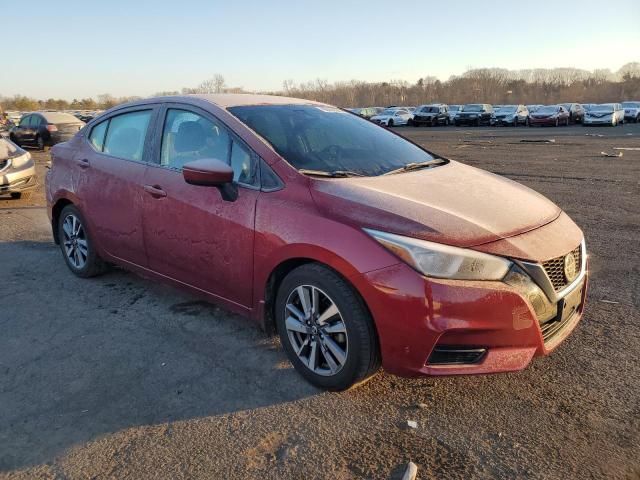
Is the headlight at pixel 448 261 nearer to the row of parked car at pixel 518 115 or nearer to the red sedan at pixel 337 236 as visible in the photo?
the red sedan at pixel 337 236

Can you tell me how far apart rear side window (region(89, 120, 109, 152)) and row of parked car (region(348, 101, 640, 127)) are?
30.5m

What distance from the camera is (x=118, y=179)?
4234 mm

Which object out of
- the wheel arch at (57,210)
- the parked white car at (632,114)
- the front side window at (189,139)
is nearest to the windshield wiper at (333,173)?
the front side window at (189,139)

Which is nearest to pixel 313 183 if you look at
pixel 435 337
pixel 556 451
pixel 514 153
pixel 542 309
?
pixel 435 337

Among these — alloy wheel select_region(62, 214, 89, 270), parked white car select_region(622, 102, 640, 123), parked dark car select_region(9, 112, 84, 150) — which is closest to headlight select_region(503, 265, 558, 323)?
alloy wheel select_region(62, 214, 89, 270)

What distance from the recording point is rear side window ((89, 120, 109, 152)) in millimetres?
4702

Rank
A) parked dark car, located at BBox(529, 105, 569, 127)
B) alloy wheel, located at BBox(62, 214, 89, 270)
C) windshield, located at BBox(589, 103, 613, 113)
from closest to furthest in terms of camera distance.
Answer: alloy wheel, located at BBox(62, 214, 89, 270) → windshield, located at BBox(589, 103, 613, 113) → parked dark car, located at BBox(529, 105, 569, 127)

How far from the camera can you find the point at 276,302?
3.22m

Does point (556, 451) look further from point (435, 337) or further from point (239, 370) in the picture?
point (239, 370)

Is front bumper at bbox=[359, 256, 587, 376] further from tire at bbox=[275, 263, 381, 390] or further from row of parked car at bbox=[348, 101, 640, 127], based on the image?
row of parked car at bbox=[348, 101, 640, 127]

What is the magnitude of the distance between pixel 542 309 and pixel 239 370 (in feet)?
5.92

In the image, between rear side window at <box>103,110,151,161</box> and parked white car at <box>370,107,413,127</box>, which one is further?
parked white car at <box>370,107,413,127</box>

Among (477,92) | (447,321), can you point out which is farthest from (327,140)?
(477,92)

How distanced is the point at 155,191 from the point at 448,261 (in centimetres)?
227
